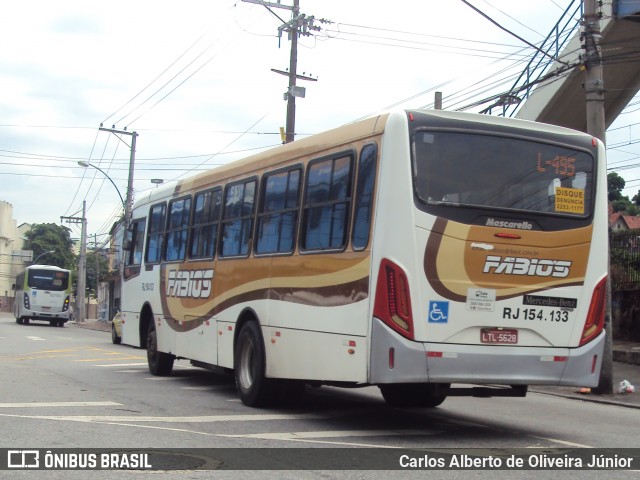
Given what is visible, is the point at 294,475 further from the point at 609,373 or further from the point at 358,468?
the point at 609,373

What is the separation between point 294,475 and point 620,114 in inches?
732

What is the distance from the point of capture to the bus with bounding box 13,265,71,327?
49281mm

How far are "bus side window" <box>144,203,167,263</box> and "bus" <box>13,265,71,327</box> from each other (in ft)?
117

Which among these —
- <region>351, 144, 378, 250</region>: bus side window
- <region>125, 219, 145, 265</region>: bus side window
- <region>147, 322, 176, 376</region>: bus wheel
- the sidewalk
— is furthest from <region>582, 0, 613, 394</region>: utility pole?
<region>125, 219, 145, 265</region>: bus side window

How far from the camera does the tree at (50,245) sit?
103m

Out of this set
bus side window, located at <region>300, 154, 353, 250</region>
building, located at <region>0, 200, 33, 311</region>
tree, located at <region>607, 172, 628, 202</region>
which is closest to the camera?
bus side window, located at <region>300, 154, 353, 250</region>

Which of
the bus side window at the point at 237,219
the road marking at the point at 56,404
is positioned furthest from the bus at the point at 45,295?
the road marking at the point at 56,404

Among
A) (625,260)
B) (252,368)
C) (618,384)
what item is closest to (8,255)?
(625,260)

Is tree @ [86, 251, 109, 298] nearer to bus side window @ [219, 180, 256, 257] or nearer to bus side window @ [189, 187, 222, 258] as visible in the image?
bus side window @ [189, 187, 222, 258]

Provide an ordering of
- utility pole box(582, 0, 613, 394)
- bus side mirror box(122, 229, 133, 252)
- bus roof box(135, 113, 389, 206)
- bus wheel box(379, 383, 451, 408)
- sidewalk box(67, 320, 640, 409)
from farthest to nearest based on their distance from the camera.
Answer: bus side mirror box(122, 229, 133, 252), utility pole box(582, 0, 613, 394), sidewalk box(67, 320, 640, 409), bus wheel box(379, 383, 451, 408), bus roof box(135, 113, 389, 206)

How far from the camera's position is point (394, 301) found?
27.8 ft

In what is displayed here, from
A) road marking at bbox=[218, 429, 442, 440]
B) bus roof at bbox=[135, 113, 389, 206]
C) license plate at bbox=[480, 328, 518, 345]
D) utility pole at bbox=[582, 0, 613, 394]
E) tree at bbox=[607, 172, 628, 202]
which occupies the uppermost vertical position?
tree at bbox=[607, 172, 628, 202]

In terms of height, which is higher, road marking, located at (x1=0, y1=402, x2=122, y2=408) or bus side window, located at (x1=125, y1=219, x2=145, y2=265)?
bus side window, located at (x1=125, y1=219, x2=145, y2=265)

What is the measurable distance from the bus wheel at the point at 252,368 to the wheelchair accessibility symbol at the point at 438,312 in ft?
9.46
